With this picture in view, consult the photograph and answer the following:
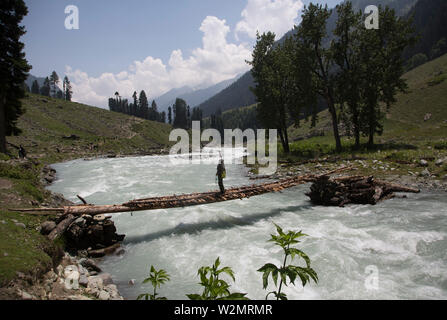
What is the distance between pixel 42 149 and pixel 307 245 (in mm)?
60658

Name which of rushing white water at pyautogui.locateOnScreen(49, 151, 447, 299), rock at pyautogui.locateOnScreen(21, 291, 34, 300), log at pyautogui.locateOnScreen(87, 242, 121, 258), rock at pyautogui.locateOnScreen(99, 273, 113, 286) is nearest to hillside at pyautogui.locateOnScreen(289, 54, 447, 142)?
rushing white water at pyautogui.locateOnScreen(49, 151, 447, 299)

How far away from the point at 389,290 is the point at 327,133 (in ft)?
185

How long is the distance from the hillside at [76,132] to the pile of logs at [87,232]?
43466 millimetres

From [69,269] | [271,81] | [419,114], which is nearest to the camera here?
[69,269]

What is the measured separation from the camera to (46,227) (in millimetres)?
9445

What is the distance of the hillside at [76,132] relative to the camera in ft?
184

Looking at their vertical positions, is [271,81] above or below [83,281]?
above

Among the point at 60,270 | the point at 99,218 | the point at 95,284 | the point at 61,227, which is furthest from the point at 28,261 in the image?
the point at 99,218

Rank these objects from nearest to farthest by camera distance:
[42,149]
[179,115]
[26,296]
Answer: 1. [26,296]
2. [42,149]
3. [179,115]

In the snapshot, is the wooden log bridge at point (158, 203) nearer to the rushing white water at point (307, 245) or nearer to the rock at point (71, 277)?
the rushing white water at point (307, 245)

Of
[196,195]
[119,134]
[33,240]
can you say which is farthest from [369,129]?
[119,134]

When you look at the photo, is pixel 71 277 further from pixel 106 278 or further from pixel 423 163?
pixel 423 163

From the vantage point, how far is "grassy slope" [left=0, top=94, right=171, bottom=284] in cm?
701
